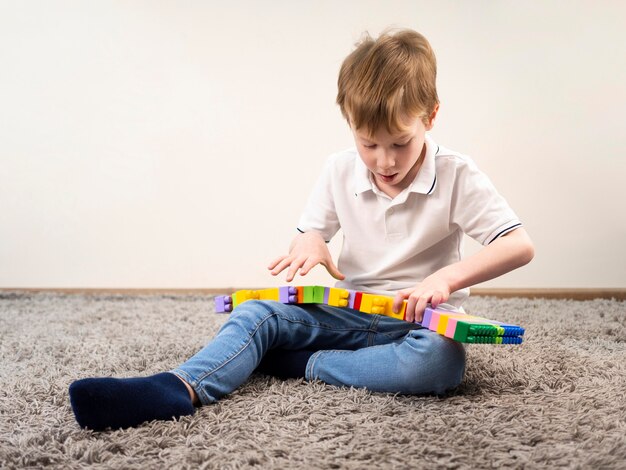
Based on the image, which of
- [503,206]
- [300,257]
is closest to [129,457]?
[300,257]

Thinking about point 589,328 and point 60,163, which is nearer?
point 589,328

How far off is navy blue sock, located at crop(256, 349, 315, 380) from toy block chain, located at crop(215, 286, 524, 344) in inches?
3.0

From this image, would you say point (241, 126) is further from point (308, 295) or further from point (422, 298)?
point (422, 298)

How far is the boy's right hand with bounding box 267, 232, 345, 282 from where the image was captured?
0.93m

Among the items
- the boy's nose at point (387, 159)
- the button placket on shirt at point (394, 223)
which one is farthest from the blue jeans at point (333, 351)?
the boy's nose at point (387, 159)

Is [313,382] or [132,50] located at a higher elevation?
[132,50]

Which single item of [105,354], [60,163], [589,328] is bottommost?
[105,354]

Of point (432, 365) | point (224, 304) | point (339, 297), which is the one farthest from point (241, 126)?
point (432, 365)

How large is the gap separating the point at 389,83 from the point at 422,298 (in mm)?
302

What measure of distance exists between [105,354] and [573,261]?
128cm

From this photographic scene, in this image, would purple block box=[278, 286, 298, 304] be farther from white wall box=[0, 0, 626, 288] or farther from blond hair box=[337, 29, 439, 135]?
white wall box=[0, 0, 626, 288]

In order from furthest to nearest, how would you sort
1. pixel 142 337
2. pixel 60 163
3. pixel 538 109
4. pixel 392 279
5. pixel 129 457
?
pixel 60 163 < pixel 538 109 < pixel 142 337 < pixel 392 279 < pixel 129 457

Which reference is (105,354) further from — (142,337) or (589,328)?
(589,328)

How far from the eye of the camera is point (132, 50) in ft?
6.04
